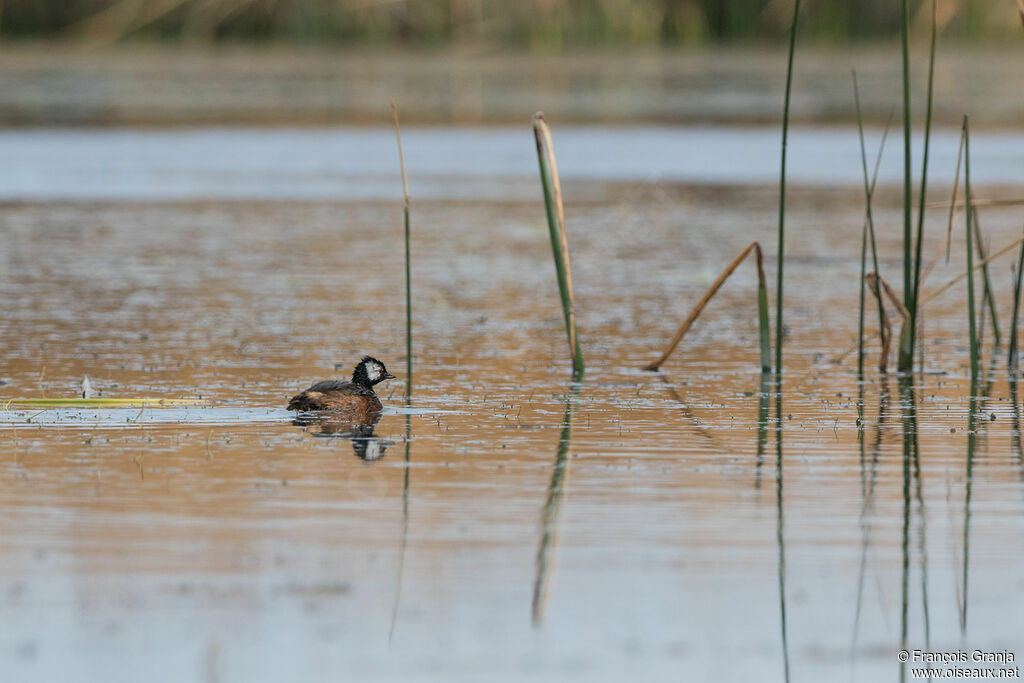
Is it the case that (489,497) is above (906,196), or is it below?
below

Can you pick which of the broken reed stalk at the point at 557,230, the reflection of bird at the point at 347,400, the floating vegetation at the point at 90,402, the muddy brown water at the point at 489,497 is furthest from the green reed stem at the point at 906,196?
the floating vegetation at the point at 90,402

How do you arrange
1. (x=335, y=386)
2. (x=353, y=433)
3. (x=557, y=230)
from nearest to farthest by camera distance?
(x=353, y=433), (x=335, y=386), (x=557, y=230)

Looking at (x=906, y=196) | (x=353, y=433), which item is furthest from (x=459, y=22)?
(x=353, y=433)

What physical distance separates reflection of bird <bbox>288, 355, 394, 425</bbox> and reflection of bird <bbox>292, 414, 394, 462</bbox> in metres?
0.04

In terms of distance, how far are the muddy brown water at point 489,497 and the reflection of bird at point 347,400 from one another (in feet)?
0.47

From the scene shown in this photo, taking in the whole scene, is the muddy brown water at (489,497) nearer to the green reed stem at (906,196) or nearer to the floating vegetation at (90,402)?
the floating vegetation at (90,402)

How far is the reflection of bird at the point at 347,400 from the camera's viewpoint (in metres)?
8.07

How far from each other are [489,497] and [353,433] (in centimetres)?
153

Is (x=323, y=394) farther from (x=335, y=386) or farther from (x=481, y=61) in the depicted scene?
(x=481, y=61)

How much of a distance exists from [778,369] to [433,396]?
1.79 m

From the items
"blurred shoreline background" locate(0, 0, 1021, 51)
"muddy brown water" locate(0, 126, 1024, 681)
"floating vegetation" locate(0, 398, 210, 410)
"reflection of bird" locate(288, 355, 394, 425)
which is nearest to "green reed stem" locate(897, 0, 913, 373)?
"muddy brown water" locate(0, 126, 1024, 681)

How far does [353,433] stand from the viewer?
25.8 feet

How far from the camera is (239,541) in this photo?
576 centimetres

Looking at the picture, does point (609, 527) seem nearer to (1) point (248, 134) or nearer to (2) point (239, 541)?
(2) point (239, 541)
